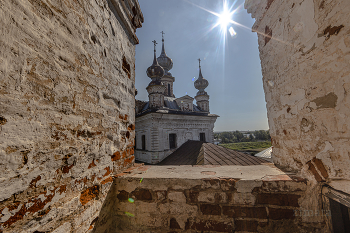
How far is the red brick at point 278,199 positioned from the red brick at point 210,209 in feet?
1.24

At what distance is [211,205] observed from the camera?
4.93 ft

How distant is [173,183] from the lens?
1.56 meters

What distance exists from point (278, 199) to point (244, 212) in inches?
13.2

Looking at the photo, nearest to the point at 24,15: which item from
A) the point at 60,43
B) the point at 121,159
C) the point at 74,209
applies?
the point at 60,43

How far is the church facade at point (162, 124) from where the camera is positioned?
11787 millimetres

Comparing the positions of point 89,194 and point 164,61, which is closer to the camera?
point 89,194

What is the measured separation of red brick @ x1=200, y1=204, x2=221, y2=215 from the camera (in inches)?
58.6

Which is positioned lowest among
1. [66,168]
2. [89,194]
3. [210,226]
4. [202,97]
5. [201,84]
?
[210,226]

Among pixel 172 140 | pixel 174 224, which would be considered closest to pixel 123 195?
pixel 174 224

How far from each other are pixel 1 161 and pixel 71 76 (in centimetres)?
74

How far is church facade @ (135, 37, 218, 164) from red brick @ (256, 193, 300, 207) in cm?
1038

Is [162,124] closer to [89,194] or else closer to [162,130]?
[162,130]

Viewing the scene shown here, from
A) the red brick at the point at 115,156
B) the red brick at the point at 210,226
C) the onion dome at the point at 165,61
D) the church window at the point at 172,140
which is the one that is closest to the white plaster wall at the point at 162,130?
the church window at the point at 172,140

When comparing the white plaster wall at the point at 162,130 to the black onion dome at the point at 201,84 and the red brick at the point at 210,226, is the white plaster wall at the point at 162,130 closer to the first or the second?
the black onion dome at the point at 201,84
